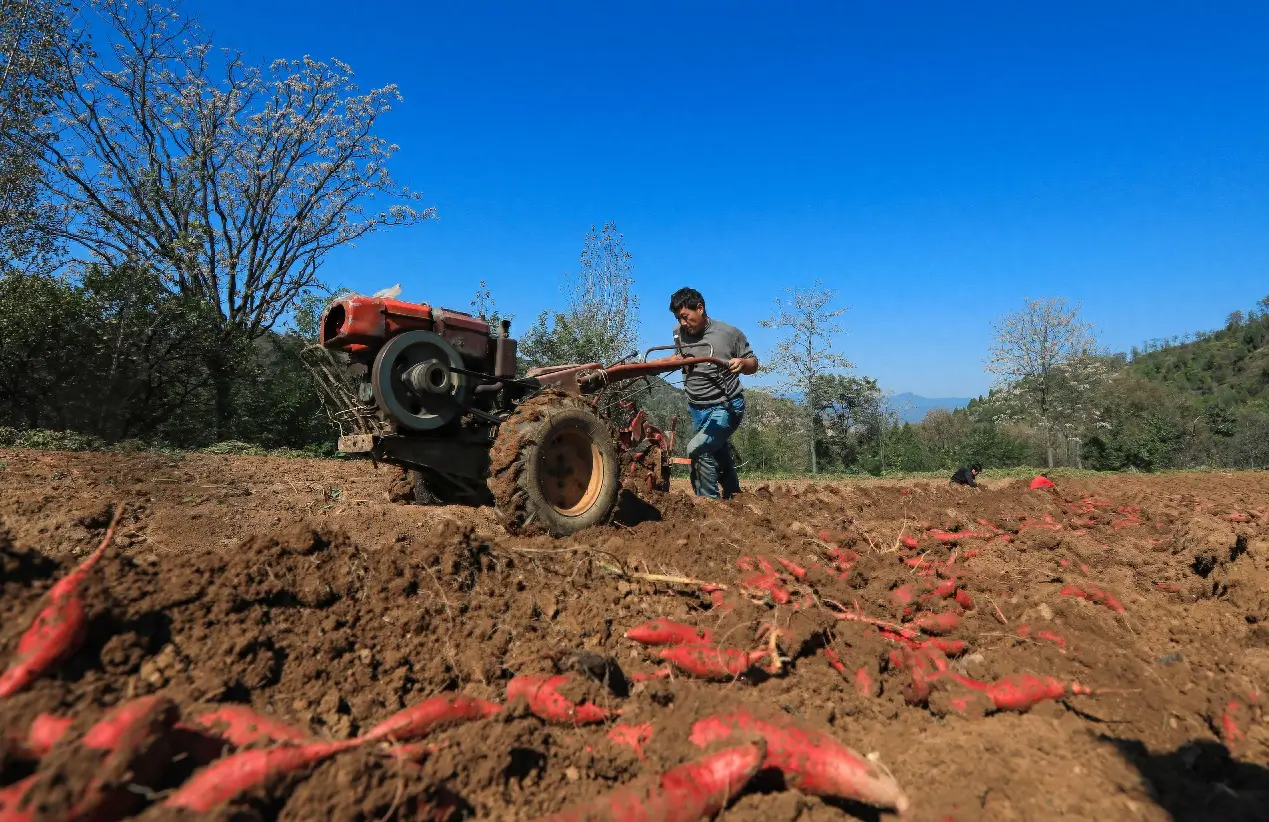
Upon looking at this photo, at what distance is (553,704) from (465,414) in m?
3.27

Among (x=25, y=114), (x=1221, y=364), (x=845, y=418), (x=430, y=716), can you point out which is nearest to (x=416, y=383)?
(x=430, y=716)

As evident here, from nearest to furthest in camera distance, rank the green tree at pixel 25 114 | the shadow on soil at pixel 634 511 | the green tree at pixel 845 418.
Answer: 1. the shadow on soil at pixel 634 511
2. the green tree at pixel 25 114
3. the green tree at pixel 845 418

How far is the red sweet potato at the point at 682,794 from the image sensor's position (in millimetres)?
1638

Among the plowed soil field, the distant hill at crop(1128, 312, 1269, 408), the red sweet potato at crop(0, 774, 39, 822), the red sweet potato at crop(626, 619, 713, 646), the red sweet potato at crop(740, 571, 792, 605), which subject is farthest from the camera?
the distant hill at crop(1128, 312, 1269, 408)

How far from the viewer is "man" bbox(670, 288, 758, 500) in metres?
6.21

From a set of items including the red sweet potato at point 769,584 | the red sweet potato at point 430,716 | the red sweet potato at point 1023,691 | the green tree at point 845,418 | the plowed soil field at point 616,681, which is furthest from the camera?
the green tree at point 845,418

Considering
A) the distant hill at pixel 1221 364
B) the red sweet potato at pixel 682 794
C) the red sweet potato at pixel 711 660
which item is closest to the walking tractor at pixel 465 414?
the red sweet potato at pixel 711 660

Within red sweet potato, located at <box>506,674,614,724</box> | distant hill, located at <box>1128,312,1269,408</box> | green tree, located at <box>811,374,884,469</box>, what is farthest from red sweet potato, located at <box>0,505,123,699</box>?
distant hill, located at <box>1128,312,1269,408</box>

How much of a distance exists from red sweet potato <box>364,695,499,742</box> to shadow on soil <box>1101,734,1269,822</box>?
1.92 meters

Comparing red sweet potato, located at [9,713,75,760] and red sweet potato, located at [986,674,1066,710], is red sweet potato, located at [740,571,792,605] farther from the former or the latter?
red sweet potato, located at [9,713,75,760]

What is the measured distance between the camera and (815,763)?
191 centimetres

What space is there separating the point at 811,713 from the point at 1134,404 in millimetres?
40143

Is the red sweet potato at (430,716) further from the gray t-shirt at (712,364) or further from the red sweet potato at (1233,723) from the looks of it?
the gray t-shirt at (712,364)

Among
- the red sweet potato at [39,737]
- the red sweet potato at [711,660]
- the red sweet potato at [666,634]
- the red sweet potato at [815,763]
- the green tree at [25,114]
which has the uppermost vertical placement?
the green tree at [25,114]
